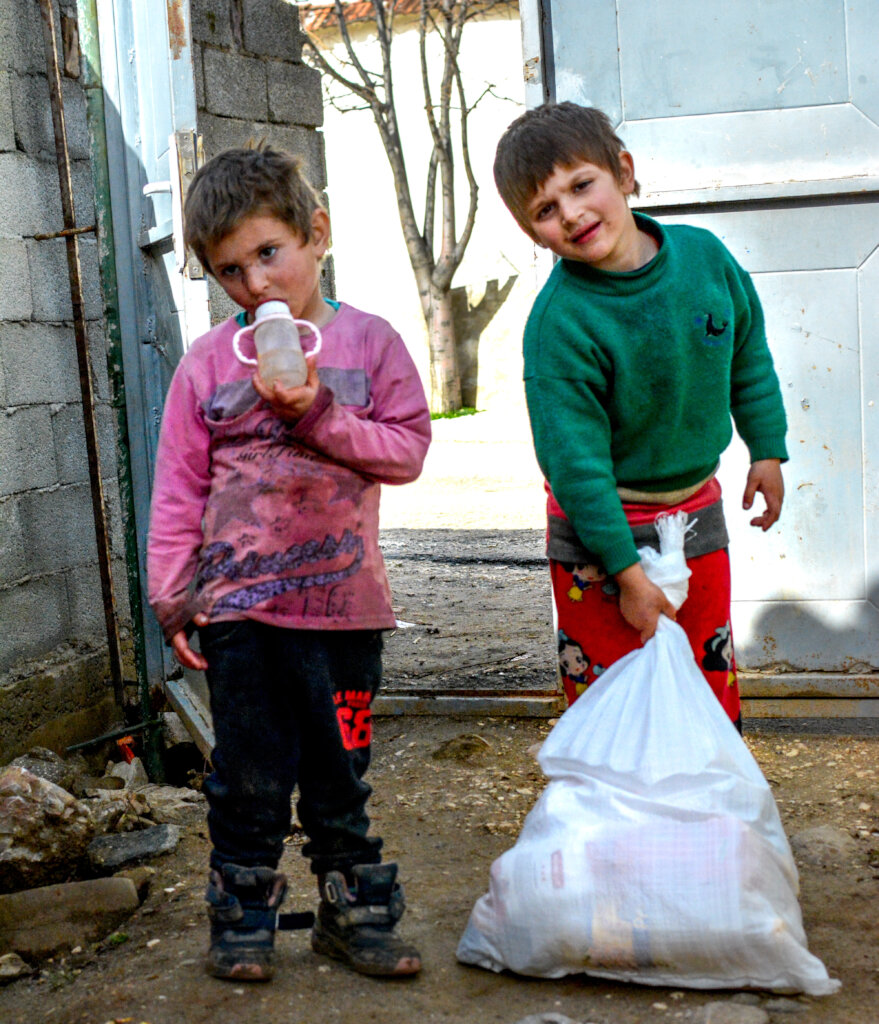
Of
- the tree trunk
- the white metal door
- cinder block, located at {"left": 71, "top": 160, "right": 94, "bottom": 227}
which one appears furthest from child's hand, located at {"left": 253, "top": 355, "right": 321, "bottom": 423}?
the tree trunk

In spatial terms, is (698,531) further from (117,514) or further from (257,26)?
(257,26)

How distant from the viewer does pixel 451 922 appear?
7.84 ft

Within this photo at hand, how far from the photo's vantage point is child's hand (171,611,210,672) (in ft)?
6.73

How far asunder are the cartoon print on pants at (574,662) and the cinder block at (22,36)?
8.11 ft

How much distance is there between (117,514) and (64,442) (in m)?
0.30

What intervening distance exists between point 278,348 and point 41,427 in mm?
2009

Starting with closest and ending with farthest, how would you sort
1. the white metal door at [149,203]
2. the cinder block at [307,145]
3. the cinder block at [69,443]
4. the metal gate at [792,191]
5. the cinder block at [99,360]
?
the white metal door at [149,203], the metal gate at [792,191], the cinder block at [69,443], the cinder block at [99,360], the cinder block at [307,145]

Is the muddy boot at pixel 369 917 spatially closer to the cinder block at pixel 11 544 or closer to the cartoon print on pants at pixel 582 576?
the cartoon print on pants at pixel 582 576

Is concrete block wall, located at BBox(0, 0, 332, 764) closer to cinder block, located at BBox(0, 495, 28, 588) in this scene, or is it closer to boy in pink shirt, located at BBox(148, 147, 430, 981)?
cinder block, located at BBox(0, 495, 28, 588)

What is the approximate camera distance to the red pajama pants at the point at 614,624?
2.22 m

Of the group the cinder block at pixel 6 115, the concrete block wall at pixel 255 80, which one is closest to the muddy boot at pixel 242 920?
the cinder block at pixel 6 115

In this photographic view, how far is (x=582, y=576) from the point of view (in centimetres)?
222

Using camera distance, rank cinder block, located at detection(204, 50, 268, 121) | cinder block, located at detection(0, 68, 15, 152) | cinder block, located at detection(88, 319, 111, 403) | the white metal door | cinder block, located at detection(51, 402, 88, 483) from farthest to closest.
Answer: cinder block, located at detection(204, 50, 268, 121) < cinder block, located at detection(88, 319, 111, 403) < cinder block, located at detection(51, 402, 88, 483) < cinder block, located at detection(0, 68, 15, 152) < the white metal door

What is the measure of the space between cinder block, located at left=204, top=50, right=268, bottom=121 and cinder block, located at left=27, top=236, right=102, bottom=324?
4.15 ft
